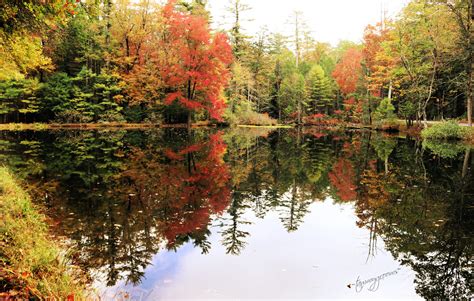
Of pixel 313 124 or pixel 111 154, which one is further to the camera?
pixel 313 124

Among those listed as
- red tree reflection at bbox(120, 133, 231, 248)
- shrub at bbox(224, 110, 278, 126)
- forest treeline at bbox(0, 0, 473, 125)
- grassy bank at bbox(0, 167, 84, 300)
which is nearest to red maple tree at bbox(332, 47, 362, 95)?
forest treeline at bbox(0, 0, 473, 125)

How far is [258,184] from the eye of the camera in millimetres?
10844

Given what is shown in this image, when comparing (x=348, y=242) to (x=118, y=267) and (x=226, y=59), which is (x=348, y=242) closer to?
(x=118, y=267)

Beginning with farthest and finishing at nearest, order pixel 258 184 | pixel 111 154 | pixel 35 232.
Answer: pixel 111 154
pixel 258 184
pixel 35 232

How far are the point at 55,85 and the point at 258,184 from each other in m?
29.3

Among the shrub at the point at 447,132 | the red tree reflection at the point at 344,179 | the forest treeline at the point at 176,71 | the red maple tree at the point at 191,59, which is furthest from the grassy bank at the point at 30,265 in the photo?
the red maple tree at the point at 191,59

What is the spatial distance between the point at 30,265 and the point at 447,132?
86.2 feet

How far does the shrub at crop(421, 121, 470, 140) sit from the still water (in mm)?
12010

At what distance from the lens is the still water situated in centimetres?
466

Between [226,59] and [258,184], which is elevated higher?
[226,59]

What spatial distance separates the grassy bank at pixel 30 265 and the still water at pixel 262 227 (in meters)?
0.53

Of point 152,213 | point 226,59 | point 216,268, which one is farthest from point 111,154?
point 226,59

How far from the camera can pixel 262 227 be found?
23.0 feet
